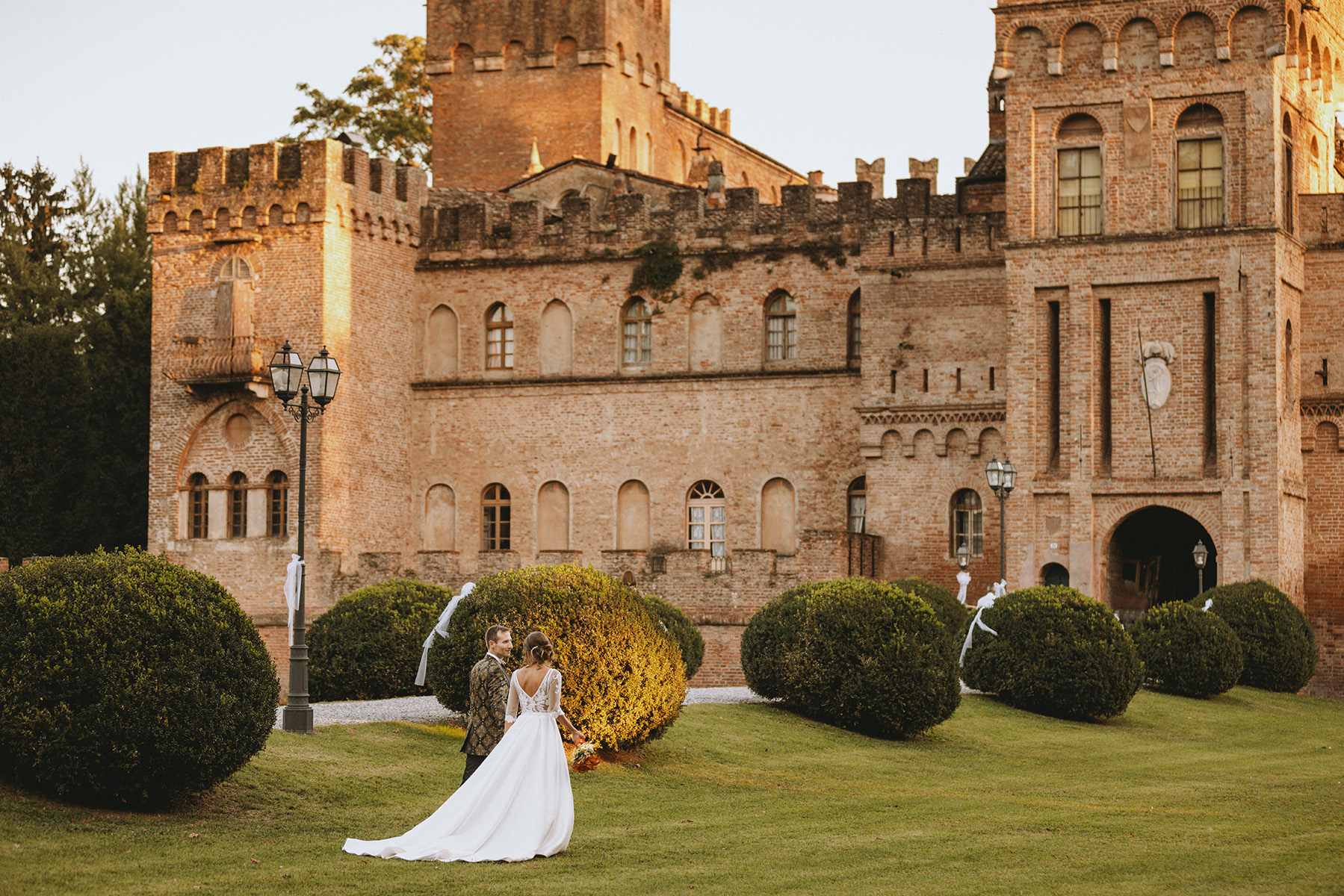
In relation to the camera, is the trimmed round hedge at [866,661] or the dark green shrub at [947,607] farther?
the dark green shrub at [947,607]

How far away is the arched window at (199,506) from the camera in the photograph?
37.2 m

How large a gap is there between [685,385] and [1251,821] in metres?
24.6

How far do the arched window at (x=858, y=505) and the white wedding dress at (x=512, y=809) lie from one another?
2485 centimetres

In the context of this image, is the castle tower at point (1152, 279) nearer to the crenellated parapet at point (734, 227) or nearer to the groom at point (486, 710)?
the crenellated parapet at point (734, 227)

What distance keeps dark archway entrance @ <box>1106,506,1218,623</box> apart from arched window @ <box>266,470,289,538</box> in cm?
1681

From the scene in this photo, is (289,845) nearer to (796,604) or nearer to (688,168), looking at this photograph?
(796,604)

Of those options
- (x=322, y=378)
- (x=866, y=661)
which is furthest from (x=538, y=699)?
(x=866, y=661)

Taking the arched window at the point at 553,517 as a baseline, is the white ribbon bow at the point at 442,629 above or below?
below

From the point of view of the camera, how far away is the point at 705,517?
3791 centimetres

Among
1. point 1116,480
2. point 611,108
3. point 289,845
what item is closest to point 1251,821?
point 289,845

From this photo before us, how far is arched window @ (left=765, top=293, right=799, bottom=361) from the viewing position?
37.6m

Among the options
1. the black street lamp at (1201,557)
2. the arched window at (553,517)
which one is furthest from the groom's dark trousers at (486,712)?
the arched window at (553,517)

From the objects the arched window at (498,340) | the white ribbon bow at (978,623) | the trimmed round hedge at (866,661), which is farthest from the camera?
the arched window at (498,340)

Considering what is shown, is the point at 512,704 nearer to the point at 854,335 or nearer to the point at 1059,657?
the point at 1059,657
